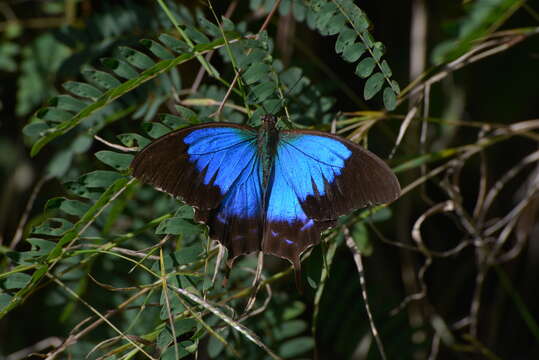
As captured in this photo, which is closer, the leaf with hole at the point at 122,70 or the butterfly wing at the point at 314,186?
the butterfly wing at the point at 314,186

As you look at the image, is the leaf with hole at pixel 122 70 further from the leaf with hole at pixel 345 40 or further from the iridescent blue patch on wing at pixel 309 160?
the leaf with hole at pixel 345 40

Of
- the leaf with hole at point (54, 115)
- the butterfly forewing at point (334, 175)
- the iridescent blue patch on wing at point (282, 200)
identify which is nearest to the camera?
the butterfly forewing at point (334, 175)

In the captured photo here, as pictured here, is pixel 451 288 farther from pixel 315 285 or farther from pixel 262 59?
pixel 262 59

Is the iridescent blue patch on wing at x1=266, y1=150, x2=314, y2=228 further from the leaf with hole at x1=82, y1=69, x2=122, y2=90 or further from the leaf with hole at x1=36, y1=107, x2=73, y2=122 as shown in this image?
the leaf with hole at x1=36, y1=107, x2=73, y2=122

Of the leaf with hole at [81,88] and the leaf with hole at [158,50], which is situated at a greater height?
the leaf with hole at [158,50]

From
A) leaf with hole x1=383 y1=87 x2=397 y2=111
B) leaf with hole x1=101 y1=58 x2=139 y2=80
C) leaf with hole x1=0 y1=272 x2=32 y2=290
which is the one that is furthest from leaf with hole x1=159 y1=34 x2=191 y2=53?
leaf with hole x1=0 y1=272 x2=32 y2=290

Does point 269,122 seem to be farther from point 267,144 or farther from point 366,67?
point 366,67

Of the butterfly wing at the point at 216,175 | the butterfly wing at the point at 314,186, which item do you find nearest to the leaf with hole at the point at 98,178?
the butterfly wing at the point at 216,175

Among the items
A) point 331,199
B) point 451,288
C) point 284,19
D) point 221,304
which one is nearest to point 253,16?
point 284,19
